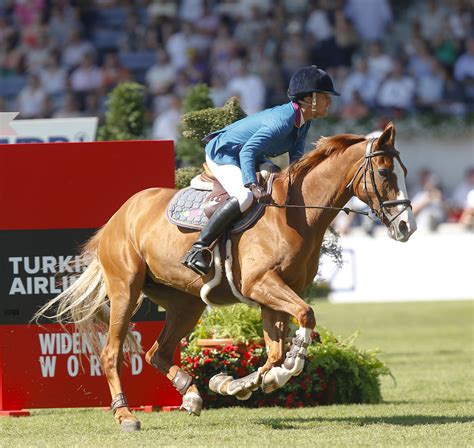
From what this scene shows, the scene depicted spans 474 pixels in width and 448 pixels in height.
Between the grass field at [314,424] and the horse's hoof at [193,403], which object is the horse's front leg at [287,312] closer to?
the grass field at [314,424]

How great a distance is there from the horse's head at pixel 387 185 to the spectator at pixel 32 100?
1666cm

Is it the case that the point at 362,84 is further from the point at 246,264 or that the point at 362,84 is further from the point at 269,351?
the point at 269,351

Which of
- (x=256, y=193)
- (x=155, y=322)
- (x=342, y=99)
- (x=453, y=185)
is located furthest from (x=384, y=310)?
(x=256, y=193)

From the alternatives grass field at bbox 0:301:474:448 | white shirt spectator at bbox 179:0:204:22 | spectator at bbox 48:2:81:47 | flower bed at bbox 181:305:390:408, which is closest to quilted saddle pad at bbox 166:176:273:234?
grass field at bbox 0:301:474:448

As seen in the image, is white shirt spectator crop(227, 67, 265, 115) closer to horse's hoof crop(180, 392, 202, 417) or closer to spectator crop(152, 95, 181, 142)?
spectator crop(152, 95, 181, 142)

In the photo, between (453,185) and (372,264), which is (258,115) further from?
(453,185)

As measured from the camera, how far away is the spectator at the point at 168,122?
821 inches

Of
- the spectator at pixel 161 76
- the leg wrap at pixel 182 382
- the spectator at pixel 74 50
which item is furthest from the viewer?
the spectator at pixel 74 50

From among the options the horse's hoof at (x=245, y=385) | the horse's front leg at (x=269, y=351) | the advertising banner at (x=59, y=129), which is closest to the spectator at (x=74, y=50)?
the advertising banner at (x=59, y=129)

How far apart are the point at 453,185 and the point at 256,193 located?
51.2ft

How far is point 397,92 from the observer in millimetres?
22812

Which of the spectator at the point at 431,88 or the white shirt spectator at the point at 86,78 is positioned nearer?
the spectator at the point at 431,88

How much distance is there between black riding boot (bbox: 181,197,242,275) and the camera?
7.65 m

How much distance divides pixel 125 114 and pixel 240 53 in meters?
13.1
